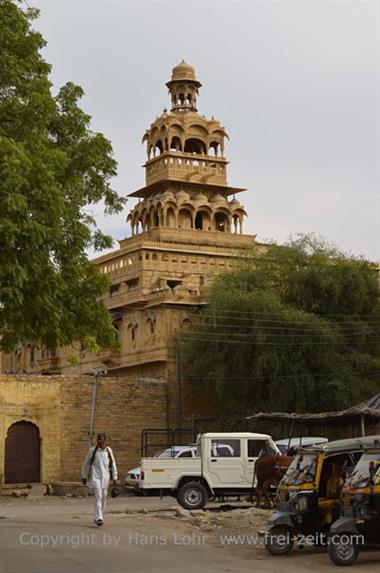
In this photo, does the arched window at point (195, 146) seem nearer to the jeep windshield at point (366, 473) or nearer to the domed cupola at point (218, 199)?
the domed cupola at point (218, 199)

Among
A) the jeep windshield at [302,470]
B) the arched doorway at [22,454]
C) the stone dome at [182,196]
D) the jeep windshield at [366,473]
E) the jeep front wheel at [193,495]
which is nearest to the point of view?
the jeep windshield at [366,473]

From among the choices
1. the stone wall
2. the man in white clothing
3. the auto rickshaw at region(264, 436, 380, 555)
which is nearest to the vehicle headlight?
the auto rickshaw at region(264, 436, 380, 555)

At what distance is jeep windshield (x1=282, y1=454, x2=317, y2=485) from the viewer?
1435 centimetres

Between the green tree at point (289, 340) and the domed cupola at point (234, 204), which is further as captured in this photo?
the domed cupola at point (234, 204)

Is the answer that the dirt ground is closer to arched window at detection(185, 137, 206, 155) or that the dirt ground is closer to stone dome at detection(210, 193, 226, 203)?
stone dome at detection(210, 193, 226, 203)

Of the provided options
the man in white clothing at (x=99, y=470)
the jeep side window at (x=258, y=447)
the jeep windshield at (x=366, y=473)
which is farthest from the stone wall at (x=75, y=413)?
the jeep windshield at (x=366, y=473)

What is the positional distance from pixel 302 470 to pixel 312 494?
0.55 metres

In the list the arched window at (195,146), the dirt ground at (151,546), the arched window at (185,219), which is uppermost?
the arched window at (195,146)

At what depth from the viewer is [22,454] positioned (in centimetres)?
3659

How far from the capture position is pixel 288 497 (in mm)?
14320

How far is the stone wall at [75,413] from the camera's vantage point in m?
36.5

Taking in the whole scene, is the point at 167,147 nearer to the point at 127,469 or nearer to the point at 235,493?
the point at 127,469

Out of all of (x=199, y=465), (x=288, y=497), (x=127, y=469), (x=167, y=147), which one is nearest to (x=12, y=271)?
(x=288, y=497)

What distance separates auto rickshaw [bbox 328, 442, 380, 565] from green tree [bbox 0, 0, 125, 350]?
5245 mm
